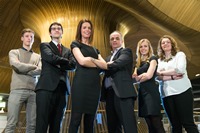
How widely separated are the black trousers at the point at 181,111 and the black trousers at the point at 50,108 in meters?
1.20

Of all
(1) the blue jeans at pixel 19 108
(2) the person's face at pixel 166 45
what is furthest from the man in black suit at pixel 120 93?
(1) the blue jeans at pixel 19 108

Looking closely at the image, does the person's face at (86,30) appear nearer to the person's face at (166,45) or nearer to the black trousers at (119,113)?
the black trousers at (119,113)

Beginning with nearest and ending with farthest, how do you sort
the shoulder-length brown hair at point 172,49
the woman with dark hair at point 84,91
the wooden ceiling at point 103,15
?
1. the woman with dark hair at point 84,91
2. the shoulder-length brown hair at point 172,49
3. the wooden ceiling at point 103,15

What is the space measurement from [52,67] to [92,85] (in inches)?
17.9

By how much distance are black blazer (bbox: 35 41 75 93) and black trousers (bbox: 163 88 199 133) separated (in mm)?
1188

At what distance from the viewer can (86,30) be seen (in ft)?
8.16

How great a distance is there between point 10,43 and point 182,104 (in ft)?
20.5

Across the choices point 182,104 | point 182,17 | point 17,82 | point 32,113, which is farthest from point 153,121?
point 182,17

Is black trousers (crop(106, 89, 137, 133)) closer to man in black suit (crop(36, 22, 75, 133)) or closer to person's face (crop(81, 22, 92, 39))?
man in black suit (crop(36, 22, 75, 133))

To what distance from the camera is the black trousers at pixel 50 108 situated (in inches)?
90.4

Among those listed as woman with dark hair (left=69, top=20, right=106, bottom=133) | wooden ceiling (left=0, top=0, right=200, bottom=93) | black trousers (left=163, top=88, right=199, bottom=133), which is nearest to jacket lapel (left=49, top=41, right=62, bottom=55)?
woman with dark hair (left=69, top=20, right=106, bottom=133)

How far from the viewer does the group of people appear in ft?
7.54

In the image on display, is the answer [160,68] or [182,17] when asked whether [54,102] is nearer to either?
[160,68]

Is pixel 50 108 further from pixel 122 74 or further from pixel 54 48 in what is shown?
pixel 122 74
